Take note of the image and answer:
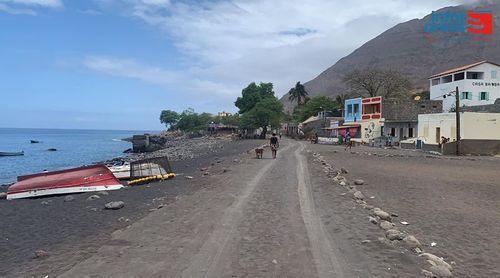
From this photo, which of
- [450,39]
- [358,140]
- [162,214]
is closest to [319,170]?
[162,214]

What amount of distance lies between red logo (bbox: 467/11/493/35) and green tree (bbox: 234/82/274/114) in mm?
106195

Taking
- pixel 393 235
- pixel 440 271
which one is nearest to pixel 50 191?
pixel 393 235

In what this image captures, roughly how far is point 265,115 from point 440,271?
77.3 meters

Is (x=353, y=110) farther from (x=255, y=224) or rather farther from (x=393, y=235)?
(x=393, y=235)

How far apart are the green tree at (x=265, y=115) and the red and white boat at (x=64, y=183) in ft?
210

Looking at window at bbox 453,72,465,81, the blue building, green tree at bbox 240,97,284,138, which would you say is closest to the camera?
window at bbox 453,72,465,81

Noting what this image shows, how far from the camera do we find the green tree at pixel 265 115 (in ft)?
274

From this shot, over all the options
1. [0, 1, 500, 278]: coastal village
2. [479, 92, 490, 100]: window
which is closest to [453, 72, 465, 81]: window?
[479, 92, 490, 100]: window

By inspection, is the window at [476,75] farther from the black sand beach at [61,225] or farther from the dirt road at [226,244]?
the dirt road at [226,244]

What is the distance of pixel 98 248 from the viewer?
7.96 metres

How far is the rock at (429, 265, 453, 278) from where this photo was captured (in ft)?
20.5

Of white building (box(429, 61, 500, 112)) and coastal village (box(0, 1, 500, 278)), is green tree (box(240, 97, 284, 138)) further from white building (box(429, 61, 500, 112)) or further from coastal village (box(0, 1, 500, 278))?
coastal village (box(0, 1, 500, 278))

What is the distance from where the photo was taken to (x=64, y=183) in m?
18.8

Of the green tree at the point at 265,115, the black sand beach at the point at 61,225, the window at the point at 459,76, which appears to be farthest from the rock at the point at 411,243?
the green tree at the point at 265,115
